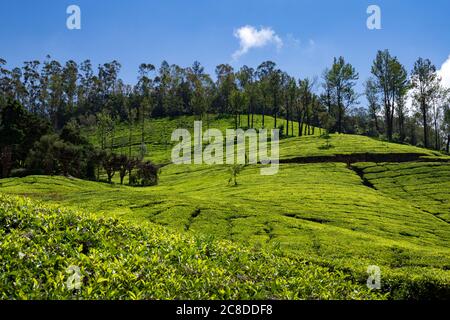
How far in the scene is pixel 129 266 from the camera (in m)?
12.3

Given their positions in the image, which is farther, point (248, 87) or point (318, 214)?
point (248, 87)

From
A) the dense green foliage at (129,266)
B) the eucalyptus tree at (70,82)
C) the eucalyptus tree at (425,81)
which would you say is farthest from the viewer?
the eucalyptus tree at (70,82)

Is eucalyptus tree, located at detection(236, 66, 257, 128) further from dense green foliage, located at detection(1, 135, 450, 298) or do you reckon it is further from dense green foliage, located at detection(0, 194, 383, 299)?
dense green foliage, located at detection(0, 194, 383, 299)

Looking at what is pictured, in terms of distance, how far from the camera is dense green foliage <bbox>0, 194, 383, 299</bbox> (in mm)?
10773

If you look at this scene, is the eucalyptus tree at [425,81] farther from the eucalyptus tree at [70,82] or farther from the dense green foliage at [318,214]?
the eucalyptus tree at [70,82]

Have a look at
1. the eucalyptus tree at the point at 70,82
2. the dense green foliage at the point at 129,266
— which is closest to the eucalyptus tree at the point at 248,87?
the eucalyptus tree at the point at 70,82

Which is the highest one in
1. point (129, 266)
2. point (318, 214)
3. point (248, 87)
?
point (248, 87)

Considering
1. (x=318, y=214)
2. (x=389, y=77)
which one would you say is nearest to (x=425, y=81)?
(x=389, y=77)

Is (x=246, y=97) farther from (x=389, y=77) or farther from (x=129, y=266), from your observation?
(x=129, y=266)

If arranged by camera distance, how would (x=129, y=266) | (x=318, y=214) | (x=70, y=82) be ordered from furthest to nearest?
1. (x=70, y=82)
2. (x=318, y=214)
3. (x=129, y=266)

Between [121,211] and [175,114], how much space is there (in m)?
137

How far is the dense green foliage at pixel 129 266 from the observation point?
10773 mm
